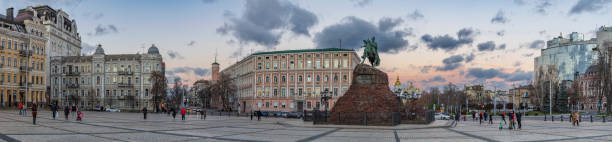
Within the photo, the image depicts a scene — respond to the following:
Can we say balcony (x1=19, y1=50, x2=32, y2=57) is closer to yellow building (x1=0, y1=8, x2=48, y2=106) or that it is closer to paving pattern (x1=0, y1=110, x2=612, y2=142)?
yellow building (x1=0, y1=8, x2=48, y2=106)

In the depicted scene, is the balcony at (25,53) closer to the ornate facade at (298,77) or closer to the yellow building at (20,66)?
the yellow building at (20,66)

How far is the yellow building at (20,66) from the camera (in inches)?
2432

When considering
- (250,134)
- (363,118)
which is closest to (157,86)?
(363,118)

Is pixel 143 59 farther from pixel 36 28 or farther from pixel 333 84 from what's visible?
pixel 333 84

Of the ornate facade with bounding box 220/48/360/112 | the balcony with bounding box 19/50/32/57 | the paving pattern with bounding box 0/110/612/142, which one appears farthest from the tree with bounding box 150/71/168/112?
the paving pattern with bounding box 0/110/612/142

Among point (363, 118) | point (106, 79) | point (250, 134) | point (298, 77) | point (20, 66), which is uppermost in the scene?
point (20, 66)

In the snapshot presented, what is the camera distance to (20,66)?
64.6 meters

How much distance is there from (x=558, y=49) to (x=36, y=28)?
139363 millimetres

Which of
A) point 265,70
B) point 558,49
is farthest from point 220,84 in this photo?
point 558,49

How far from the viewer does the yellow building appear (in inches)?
2432

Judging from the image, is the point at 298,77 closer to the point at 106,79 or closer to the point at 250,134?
the point at 106,79

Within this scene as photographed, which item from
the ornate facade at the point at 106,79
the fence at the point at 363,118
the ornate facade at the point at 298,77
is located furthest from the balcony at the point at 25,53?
the fence at the point at 363,118

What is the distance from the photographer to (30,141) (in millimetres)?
15891

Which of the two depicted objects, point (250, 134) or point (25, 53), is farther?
point (25, 53)
